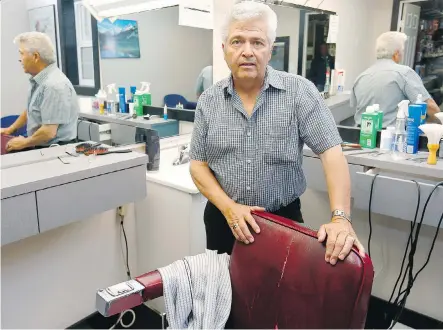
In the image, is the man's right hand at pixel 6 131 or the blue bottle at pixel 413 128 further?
the blue bottle at pixel 413 128

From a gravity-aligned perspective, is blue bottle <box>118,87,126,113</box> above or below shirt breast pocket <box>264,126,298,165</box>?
above

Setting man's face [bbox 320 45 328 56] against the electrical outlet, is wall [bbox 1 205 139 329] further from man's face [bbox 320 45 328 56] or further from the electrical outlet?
man's face [bbox 320 45 328 56]

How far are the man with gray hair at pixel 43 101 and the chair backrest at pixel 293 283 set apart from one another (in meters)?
1.03

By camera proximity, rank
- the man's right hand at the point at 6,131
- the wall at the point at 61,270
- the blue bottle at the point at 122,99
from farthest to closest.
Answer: the blue bottle at the point at 122,99
the wall at the point at 61,270
the man's right hand at the point at 6,131

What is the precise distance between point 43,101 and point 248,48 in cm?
95

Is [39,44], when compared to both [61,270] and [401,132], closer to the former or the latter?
[61,270]

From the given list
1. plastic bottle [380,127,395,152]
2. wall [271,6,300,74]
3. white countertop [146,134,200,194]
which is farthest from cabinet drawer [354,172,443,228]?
wall [271,6,300,74]

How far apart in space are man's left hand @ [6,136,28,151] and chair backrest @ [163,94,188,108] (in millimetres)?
917

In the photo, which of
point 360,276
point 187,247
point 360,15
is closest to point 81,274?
point 187,247

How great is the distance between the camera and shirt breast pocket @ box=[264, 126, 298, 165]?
48.3 inches

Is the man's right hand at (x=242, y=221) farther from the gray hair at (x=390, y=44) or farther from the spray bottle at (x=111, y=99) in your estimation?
the gray hair at (x=390, y=44)

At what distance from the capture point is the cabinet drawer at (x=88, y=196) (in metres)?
1.43

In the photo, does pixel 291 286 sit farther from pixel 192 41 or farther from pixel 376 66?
pixel 192 41

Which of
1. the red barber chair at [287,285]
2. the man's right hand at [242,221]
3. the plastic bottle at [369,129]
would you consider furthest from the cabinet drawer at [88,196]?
the plastic bottle at [369,129]
